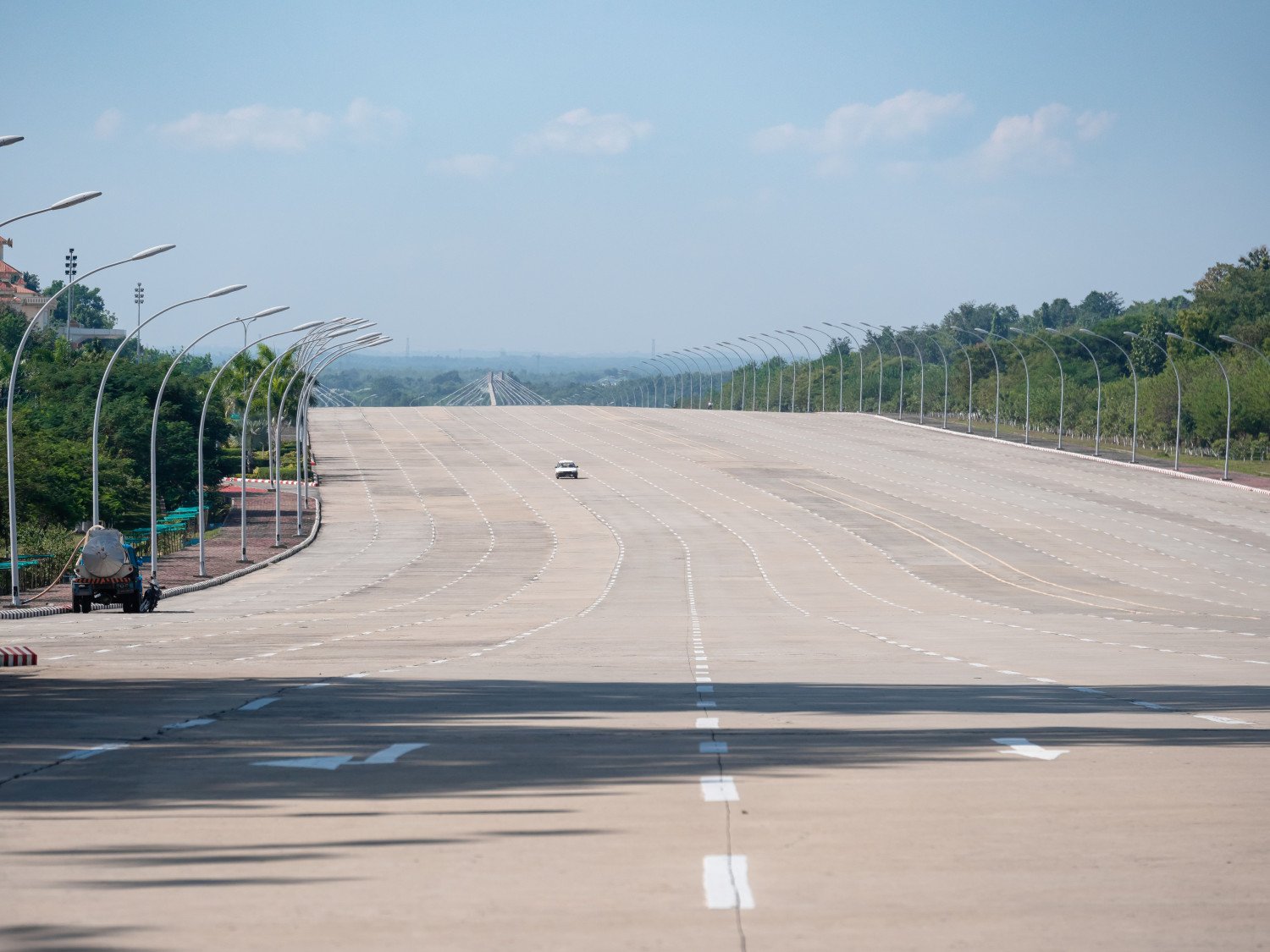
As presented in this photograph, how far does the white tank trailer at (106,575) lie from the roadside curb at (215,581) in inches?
44.3

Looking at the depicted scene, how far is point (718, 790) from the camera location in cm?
1023

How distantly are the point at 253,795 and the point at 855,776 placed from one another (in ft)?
13.0

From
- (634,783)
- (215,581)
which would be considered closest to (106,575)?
(215,581)

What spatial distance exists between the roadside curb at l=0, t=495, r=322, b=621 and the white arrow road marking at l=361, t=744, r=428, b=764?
30825 millimetres

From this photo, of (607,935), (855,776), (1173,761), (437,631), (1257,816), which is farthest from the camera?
(437,631)

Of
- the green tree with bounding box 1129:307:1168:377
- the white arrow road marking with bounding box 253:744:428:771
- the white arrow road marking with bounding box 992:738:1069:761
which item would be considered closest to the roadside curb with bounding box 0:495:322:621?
the white arrow road marking with bounding box 253:744:428:771

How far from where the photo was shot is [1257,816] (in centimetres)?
923

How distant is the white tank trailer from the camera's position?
40281mm

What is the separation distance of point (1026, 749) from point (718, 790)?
10.4 ft

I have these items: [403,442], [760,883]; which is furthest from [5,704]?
[403,442]

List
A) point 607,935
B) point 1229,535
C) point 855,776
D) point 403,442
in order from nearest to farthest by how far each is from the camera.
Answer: point 607,935 < point 855,776 < point 1229,535 < point 403,442

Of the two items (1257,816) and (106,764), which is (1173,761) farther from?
(106,764)

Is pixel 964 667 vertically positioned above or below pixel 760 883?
below

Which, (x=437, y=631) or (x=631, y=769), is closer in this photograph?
(x=631, y=769)
